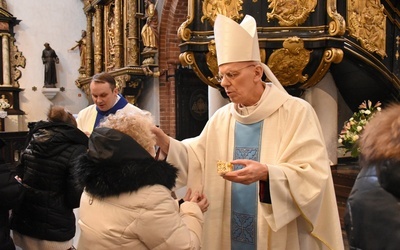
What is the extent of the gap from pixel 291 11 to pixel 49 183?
265 cm

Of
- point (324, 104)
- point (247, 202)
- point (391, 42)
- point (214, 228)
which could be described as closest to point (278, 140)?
point (247, 202)

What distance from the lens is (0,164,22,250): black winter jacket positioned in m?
2.55

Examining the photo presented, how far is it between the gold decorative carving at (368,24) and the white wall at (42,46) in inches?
398

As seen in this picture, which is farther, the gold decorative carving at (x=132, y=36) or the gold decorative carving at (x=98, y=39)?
the gold decorative carving at (x=98, y=39)

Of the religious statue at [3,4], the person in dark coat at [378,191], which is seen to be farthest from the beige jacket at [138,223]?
the religious statue at [3,4]

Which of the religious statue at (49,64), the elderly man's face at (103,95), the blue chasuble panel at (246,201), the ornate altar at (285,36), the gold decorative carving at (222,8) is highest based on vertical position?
the religious statue at (49,64)

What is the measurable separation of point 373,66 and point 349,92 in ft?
1.63

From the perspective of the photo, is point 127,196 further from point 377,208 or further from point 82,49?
point 82,49

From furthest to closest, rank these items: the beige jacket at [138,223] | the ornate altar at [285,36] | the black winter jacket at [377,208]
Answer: the ornate altar at [285,36] < the beige jacket at [138,223] < the black winter jacket at [377,208]

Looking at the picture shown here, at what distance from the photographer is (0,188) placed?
2531 millimetres

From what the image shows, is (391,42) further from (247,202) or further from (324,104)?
(247,202)

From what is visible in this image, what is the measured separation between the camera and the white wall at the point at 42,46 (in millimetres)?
12401

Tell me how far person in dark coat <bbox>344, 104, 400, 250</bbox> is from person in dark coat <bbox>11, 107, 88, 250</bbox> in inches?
78.4

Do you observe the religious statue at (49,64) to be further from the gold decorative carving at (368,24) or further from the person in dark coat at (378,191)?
the person in dark coat at (378,191)
